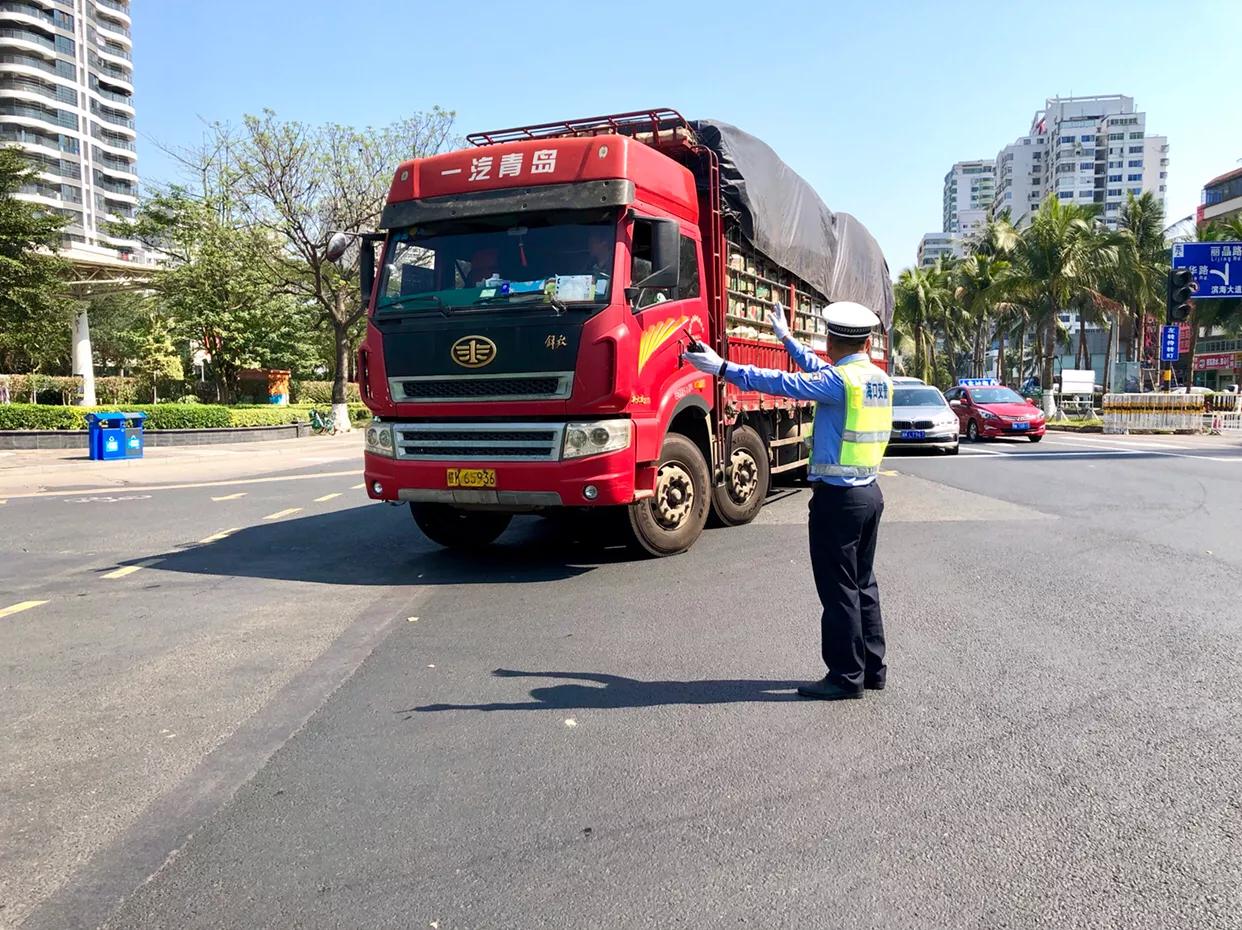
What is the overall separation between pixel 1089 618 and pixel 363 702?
4.34m

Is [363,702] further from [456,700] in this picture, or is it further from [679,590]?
[679,590]

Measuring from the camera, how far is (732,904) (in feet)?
8.62

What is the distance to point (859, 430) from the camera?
4297 mm

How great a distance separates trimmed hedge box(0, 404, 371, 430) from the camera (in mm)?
21812

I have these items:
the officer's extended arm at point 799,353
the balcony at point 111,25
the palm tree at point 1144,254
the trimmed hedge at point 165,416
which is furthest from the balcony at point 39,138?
the officer's extended arm at point 799,353

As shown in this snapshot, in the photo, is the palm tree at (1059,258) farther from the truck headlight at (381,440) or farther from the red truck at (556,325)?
the truck headlight at (381,440)

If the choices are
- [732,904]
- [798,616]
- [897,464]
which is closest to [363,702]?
[732,904]

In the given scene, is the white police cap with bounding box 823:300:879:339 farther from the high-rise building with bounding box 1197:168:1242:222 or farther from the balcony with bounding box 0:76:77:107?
the balcony with bounding box 0:76:77:107

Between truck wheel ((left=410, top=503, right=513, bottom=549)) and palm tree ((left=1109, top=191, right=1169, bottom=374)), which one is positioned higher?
palm tree ((left=1109, top=191, right=1169, bottom=374))

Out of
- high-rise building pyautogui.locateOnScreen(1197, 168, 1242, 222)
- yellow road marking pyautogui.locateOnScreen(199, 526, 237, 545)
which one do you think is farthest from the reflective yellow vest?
high-rise building pyautogui.locateOnScreen(1197, 168, 1242, 222)

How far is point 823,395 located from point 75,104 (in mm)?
95908

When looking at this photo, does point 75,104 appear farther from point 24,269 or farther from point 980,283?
point 980,283

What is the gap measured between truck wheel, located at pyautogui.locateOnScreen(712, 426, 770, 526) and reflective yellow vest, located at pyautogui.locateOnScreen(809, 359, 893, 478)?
4374 millimetres

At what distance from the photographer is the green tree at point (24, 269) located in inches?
961
